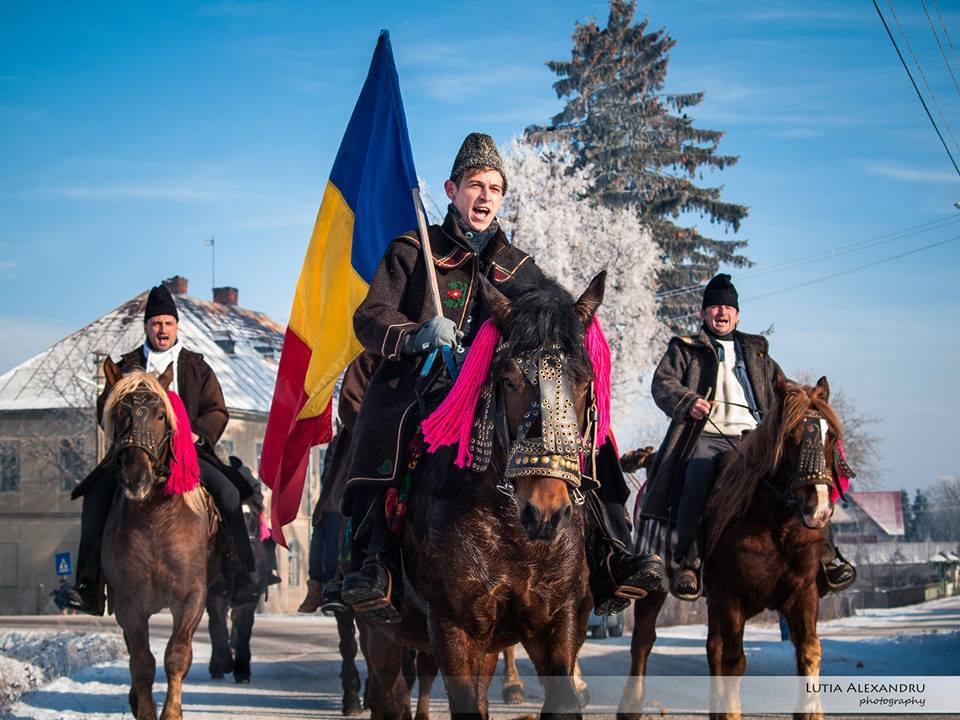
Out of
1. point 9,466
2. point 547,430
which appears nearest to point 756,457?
point 547,430

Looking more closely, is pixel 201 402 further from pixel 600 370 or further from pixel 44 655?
pixel 44 655

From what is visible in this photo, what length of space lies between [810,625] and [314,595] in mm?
5024

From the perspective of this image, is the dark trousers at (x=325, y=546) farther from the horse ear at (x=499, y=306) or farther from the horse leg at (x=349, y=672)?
the horse ear at (x=499, y=306)

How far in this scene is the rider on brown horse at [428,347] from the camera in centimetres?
641

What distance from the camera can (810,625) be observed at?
29.4ft

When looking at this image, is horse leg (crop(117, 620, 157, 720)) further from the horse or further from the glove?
the glove

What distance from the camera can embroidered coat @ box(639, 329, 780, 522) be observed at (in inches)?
413

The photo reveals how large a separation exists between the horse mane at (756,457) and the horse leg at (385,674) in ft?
9.59

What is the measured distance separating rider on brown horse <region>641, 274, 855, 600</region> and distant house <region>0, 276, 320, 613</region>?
41312mm

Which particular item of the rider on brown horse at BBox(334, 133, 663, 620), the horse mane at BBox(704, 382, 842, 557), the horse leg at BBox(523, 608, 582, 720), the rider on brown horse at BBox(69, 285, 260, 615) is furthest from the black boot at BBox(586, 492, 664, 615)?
the rider on brown horse at BBox(69, 285, 260, 615)


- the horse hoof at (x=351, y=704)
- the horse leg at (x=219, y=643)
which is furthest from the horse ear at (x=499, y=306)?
the horse leg at (x=219, y=643)

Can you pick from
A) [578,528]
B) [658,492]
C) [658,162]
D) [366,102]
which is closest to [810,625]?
[658,492]

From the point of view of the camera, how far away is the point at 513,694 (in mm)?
12008

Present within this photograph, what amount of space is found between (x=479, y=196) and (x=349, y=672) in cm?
660
